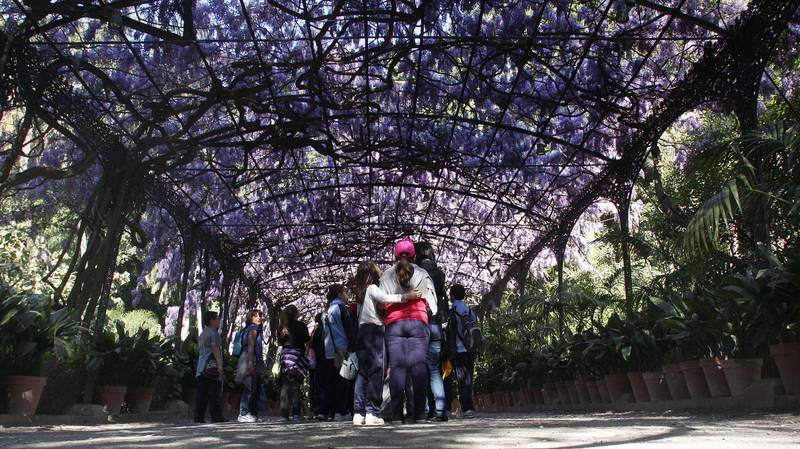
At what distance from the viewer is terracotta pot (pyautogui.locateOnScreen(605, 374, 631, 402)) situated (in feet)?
30.5

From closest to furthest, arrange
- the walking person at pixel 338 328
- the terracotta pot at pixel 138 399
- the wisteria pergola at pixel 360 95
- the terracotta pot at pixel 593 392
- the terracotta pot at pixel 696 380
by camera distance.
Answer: the walking person at pixel 338 328
the terracotta pot at pixel 696 380
the wisteria pergola at pixel 360 95
the terracotta pot at pixel 138 399
the terracotta pot at pixel 593 392

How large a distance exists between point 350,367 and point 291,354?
185 cm

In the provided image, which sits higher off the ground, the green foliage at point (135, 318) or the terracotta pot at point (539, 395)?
the green foliage at point (135, 318)

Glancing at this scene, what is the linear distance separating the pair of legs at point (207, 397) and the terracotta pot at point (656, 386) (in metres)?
4.45

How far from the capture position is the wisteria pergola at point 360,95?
780cm

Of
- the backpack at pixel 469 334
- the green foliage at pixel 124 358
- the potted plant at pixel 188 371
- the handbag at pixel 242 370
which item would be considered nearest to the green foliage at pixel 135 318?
the potted plant at pixel 188 371

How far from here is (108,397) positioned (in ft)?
29.7

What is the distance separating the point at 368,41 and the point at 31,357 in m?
4.42

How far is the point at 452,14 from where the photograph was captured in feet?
29.0

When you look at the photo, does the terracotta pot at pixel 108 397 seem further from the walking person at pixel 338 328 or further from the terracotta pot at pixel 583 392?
the terracotta pot at pixel 583 392

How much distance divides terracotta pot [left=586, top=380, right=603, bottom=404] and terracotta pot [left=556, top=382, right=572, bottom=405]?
107 centimetres

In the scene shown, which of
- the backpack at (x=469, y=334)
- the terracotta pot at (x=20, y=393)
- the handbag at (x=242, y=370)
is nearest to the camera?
the terracotta pot at (x=20, y=393)

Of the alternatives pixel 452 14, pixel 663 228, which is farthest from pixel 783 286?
pixel 663 228

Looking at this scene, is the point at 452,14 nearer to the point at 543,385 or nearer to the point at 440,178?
the point at 440,178
